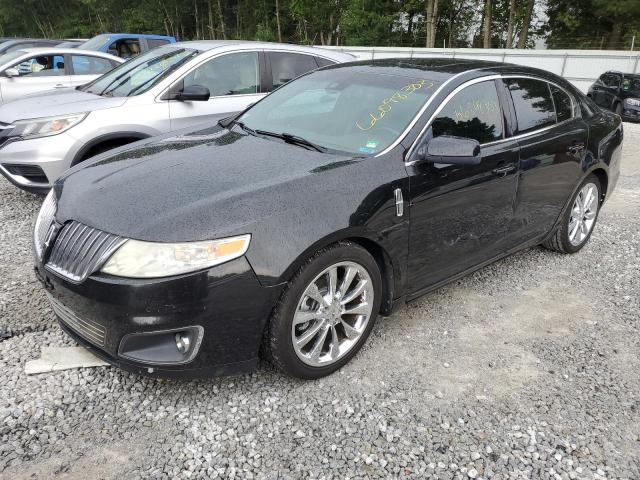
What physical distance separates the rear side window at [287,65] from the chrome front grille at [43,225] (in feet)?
11.9

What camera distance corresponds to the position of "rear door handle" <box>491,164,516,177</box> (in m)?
3.43

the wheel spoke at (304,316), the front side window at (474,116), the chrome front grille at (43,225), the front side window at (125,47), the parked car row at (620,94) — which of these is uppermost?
the front side window at (474,116)

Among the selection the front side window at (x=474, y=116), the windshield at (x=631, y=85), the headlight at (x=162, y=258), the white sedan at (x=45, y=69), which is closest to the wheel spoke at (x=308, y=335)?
the headlight at (x=162, y=258)

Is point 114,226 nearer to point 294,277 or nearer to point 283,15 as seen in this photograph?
point 294,277

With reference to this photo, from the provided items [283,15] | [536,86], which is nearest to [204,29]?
[283,15]

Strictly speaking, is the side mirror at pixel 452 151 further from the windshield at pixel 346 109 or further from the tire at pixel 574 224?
the tire at pixel 574 224

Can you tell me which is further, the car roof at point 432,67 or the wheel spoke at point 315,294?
the car roof at point 432,67

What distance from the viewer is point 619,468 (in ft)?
7.57

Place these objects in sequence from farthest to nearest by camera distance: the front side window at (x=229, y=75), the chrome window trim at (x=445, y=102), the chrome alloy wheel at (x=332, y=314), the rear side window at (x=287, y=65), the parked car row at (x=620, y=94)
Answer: the parked car row at (x=620, y=94), the rear side window at (x=287, y=65), the front side window at (x=229, y=75), the chrome window trim at (x=445, y=102), the chrome alloy wheel at (x=332, y=314)

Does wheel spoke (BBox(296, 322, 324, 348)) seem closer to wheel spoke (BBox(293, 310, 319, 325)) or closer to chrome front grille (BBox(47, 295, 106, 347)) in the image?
wheel spoke (BBox(293, 310, 319, 325))

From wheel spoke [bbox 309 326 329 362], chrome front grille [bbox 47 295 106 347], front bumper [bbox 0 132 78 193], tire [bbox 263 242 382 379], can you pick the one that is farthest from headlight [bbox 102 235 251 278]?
front bumper [bbox 0 132 78 193]

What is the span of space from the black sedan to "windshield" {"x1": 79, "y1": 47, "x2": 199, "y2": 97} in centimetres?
201

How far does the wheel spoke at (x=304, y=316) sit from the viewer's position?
2586 millimetres

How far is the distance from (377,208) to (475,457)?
4.26 ft
